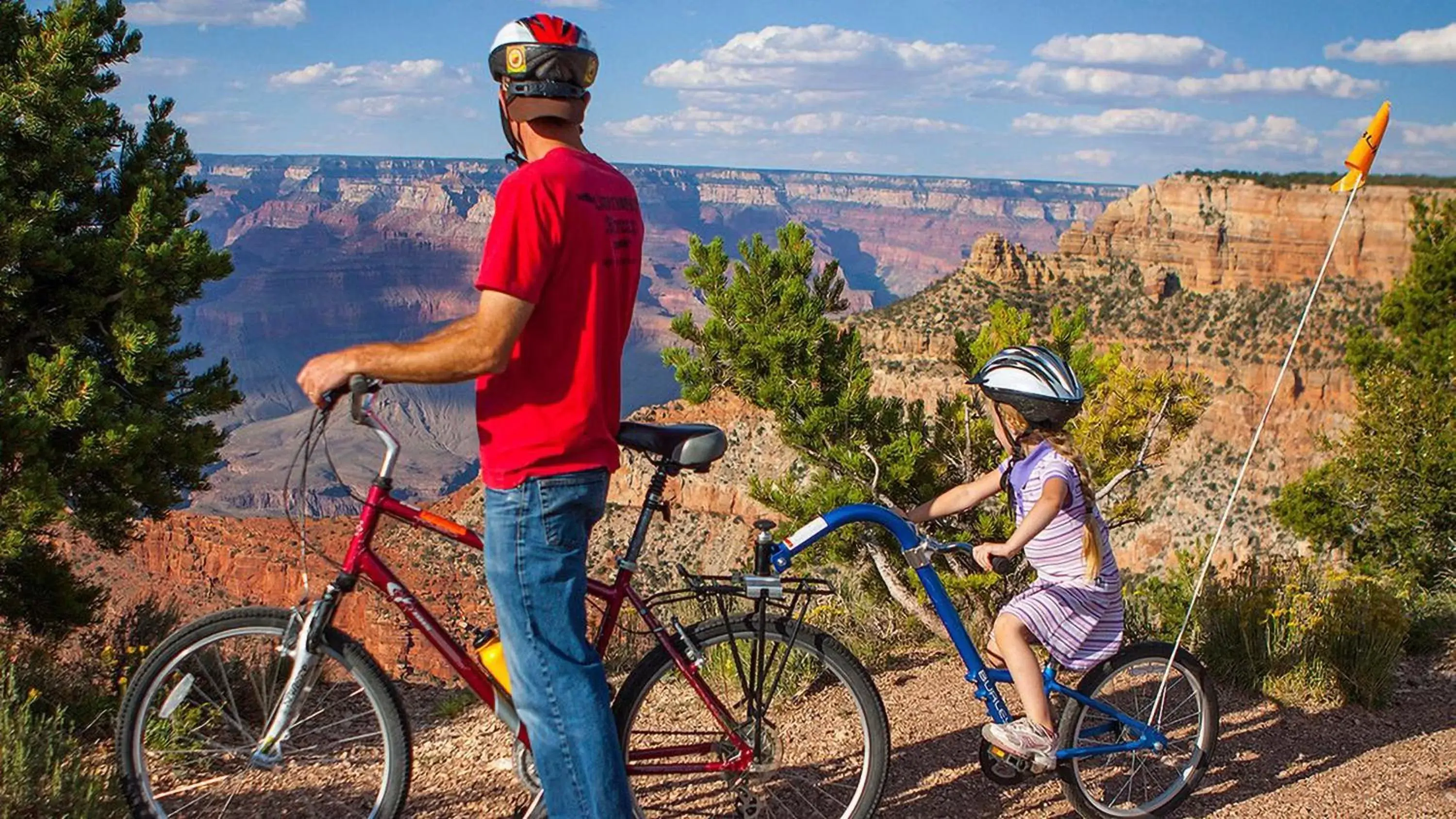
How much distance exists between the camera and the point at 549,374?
2.60 metres

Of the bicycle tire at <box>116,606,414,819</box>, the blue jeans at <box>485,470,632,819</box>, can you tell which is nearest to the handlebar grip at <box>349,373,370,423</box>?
the blue jeans at <box>485,470,632,819</box>

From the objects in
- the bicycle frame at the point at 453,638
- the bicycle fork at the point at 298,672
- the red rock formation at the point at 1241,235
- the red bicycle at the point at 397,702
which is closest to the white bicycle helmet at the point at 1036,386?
the red bicycle at the point at 397,702

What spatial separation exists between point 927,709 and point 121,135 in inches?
260

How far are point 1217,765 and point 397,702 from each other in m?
3.32

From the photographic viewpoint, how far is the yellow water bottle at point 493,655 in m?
3.05

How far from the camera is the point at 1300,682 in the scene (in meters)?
5.29

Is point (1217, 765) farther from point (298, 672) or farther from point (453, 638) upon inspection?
point (298, 672)

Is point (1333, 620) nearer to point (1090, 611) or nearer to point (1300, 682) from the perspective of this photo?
point (1300, 682)

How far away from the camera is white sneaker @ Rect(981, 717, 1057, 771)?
3.54 m

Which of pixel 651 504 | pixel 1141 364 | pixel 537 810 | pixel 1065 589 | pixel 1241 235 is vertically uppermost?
pixel 1241 235

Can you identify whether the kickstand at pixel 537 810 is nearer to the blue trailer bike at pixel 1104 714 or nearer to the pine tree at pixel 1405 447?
the blue trailer bike at pixel 1104 714

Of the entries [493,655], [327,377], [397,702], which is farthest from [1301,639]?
[327,377]

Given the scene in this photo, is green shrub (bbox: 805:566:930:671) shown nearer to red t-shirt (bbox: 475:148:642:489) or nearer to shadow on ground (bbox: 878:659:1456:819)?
shadow on ground (bbox: 878:659:1456:819)

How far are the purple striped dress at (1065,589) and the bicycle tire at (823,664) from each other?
0.60 m
